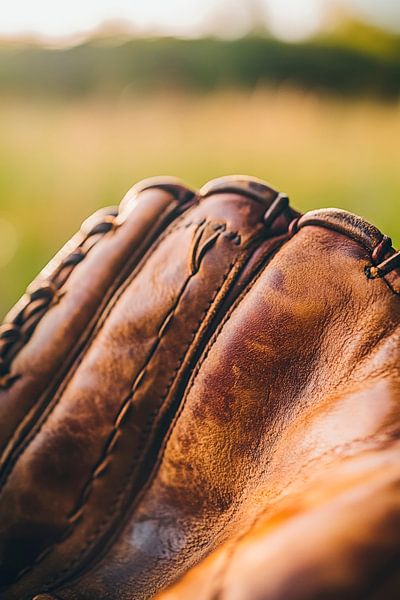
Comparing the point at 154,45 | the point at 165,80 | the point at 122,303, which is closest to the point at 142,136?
the point at 165,80

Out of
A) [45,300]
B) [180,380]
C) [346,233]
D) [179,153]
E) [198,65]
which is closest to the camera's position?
[346,233]

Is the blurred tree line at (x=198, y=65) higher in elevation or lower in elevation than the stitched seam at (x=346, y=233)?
higher

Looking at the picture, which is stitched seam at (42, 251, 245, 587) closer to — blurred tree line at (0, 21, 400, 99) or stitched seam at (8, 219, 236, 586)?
stitched seam at (8, 219, 236, 586)

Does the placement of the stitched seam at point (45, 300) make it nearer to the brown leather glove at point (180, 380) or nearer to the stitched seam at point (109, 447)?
the brown leather glove at point (180, 380)

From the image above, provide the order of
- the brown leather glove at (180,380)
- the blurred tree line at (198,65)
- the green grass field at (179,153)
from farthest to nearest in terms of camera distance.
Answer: the blurred tree line at (198,65) → the green grass field at (179,153) → the brown leather glove at (180,380)

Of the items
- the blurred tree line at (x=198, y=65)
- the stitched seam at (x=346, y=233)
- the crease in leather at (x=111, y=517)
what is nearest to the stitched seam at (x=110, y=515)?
the crease in leather at (x=111, y=517)

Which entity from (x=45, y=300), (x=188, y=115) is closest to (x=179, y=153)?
(x=188, y=115)

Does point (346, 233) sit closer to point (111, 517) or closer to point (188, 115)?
point (111, 517)
